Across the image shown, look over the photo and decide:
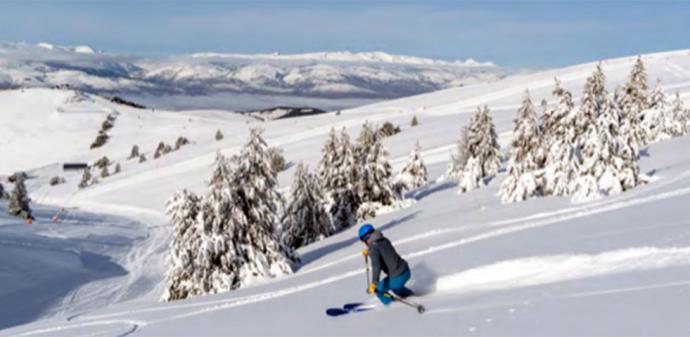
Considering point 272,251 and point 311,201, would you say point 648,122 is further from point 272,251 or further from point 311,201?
point 272,251

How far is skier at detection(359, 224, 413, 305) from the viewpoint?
11688 millimetres

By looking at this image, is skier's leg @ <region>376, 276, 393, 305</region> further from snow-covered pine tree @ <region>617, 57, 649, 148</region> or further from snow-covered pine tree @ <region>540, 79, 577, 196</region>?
snow-covered pine tree @ <region>617, 57, 649, 148</region>

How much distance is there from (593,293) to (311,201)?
26.7 meters

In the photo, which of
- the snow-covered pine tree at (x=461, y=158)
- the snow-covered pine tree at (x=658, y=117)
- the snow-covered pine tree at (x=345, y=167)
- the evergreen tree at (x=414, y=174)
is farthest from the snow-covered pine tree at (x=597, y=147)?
the evergreen tree at (x=414, y=174)

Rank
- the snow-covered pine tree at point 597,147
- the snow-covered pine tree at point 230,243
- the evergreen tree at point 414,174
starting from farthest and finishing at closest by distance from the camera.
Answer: the evergreen tree at point 414,174 < the snow-covered pine tree at point 230,243 < the snow-covered pine tree at point 597,147

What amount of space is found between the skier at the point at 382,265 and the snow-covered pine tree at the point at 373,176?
27058 millimetres

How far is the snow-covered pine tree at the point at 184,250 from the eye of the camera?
24.5 meters

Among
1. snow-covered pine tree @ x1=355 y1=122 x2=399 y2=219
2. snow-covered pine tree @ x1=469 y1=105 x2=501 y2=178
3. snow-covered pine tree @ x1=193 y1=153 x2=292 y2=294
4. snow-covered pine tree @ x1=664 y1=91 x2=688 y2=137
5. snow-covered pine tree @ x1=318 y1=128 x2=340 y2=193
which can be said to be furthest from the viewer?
snow-covered pine tree @ x1=469 y1=105 x2=501 y2=178

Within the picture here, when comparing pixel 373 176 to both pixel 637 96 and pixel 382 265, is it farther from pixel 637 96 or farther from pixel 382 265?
pixel 382 265

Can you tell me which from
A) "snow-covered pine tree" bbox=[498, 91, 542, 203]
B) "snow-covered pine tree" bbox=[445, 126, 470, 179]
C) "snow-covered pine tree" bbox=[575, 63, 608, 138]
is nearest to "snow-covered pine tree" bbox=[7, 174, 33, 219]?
"snow-covered pine tree" bbox=[445, 126, 470, 179]

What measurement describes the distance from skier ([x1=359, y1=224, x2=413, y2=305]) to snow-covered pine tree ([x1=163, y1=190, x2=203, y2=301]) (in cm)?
1390

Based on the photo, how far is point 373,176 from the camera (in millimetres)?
40188

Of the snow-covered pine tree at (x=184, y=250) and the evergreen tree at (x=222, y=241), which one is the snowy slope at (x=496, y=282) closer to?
the evergreen tree at (x=222, y=241)

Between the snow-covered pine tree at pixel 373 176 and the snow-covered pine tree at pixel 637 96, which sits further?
the snow-covered pine tree at pixel 637 96
